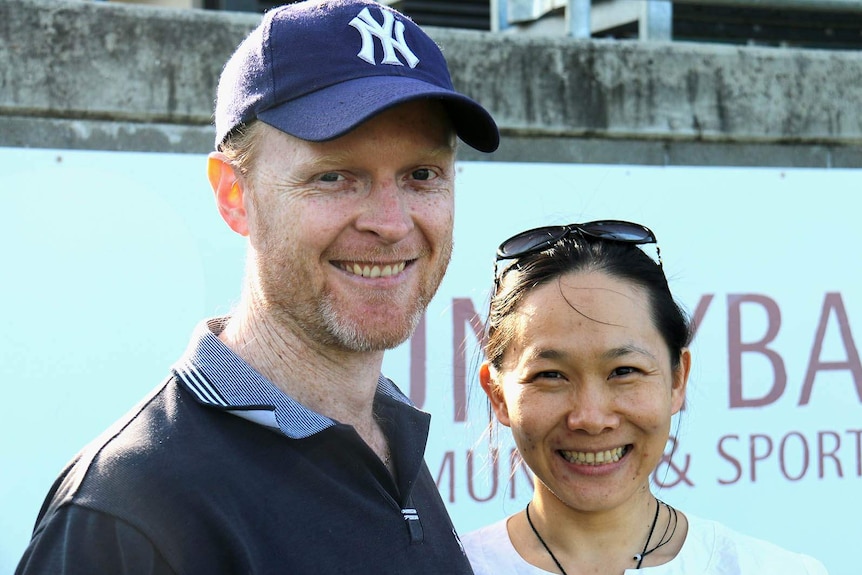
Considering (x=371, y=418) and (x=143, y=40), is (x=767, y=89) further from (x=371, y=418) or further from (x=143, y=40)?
(x=371, y=418)

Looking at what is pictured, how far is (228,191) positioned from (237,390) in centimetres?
32

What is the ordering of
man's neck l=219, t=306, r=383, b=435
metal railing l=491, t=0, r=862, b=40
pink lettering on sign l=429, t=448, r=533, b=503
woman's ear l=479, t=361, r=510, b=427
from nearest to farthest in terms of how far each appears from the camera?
1. man's neck l=219, t=306, r=383, b=435
2. woman's ear l=479, t=361, r=510, b=427
3. pink lettering on sign l=429, t=448, r=533, b=503
4. metal railing l=491, t=0, r=862, b=40

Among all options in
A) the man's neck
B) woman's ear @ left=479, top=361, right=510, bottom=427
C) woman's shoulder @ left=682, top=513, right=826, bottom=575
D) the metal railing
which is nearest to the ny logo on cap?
the man's neck

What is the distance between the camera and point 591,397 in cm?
184

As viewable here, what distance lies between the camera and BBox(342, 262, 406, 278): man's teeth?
1448 mm

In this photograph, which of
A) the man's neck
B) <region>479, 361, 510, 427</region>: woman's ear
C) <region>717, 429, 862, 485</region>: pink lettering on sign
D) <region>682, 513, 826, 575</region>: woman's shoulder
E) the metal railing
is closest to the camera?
the man's neck

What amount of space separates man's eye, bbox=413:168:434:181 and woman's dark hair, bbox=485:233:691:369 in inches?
20.9

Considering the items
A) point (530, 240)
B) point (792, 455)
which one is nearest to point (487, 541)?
point (530, 240)

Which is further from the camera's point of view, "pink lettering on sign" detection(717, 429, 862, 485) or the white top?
"pink lettering on sign" detection(717, 429, 862, 485)

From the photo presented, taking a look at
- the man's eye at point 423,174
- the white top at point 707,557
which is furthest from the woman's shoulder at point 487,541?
the man's eye at point 423,174

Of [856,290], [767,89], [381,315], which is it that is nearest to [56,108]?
[381,315]

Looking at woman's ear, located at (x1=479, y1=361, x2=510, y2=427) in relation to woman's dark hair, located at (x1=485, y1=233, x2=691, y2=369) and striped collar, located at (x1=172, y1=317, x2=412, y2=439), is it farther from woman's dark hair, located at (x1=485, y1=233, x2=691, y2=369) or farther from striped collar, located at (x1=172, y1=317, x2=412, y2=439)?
striped collar, located at (x1=172, y1=317, x2=412, y2=439)

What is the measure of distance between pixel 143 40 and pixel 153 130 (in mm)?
245

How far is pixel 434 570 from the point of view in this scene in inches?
57.0
